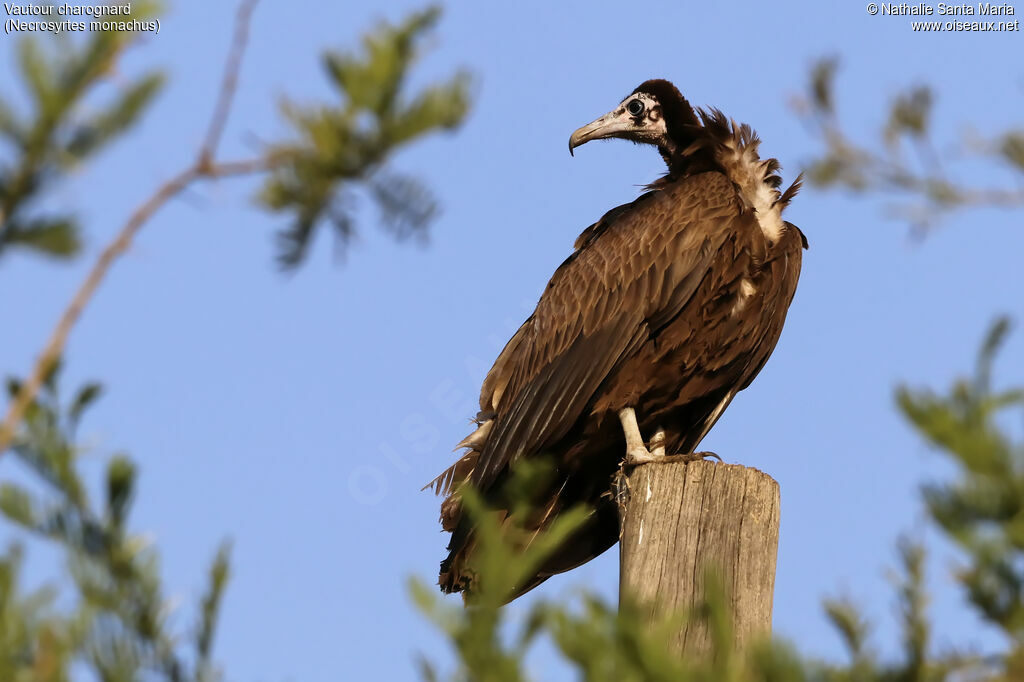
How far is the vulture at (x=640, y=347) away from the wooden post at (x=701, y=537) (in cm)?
117

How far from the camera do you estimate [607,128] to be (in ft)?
22.4

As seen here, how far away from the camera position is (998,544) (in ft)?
5.67

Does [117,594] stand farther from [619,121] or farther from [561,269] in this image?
[619,121]

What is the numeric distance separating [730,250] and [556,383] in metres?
0.98

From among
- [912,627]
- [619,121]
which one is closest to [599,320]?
[619,121]

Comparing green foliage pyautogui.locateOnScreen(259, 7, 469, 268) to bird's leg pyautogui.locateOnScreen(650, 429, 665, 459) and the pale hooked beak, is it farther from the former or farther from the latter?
the pale hooked beak

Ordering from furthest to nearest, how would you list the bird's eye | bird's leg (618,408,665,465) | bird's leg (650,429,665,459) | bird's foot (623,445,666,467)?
1. the bird's eye
2. bird's leg (650,429,665,459)
3. bird's leg (618,408,665,465)
4. bird's foot (623,445,666,467)

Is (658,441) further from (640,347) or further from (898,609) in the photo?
(898,609)

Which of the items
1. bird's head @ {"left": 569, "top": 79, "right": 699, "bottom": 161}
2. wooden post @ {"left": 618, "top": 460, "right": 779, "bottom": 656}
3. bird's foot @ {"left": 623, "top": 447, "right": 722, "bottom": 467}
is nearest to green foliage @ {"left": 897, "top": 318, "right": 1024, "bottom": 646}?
wooden post @ {"left": 618, "top": 460, "right": 779, "bottom": 656}

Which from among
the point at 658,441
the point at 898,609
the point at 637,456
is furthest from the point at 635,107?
the point at 898,609

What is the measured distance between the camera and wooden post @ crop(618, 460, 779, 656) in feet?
11.9

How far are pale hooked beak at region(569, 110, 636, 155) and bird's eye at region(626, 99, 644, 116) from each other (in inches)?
1.1

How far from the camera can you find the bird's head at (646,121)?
261 inches

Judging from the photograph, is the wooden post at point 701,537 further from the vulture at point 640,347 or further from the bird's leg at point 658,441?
the bird's leg at point 658,441
